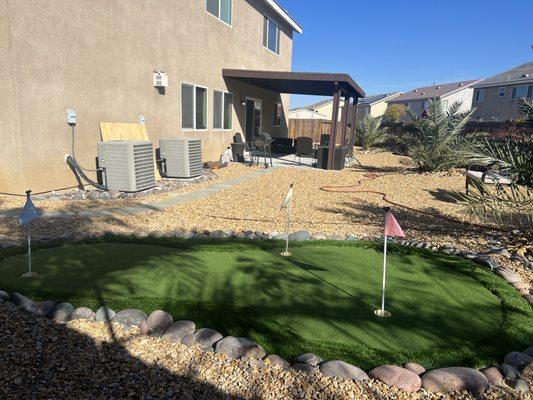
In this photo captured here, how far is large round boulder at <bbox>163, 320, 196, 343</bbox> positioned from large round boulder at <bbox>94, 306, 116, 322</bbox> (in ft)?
1.71

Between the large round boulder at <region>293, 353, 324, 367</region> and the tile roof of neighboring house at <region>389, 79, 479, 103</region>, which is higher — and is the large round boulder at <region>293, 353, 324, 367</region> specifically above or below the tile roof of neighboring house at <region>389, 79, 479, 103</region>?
below

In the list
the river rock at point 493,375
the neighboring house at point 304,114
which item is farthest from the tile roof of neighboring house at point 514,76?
the river rock at point 493,375

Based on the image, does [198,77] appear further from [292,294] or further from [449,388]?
[449,388]

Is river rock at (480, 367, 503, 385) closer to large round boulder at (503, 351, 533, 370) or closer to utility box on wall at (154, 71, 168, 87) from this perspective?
large round boulder at (503, 351, 533, 370)

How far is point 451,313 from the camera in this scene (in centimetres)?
342

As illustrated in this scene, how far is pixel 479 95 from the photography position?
146 ft

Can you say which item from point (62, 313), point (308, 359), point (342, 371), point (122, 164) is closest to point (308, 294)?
point (308, 359)

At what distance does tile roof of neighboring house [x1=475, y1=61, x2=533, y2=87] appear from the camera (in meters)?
38.2

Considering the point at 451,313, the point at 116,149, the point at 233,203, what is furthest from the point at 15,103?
the point at 451,313

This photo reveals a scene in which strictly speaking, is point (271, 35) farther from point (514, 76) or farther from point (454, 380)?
point (514, 76)

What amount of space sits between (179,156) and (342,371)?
834 centimetres

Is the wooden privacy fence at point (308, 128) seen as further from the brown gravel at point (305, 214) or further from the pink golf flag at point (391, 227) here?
the pink golf flag at point (391, 227)

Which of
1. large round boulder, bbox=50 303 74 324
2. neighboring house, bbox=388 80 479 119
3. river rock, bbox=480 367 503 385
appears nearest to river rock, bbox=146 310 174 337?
large round boulder, bbox=50 303 74 324

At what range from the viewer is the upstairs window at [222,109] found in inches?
543
